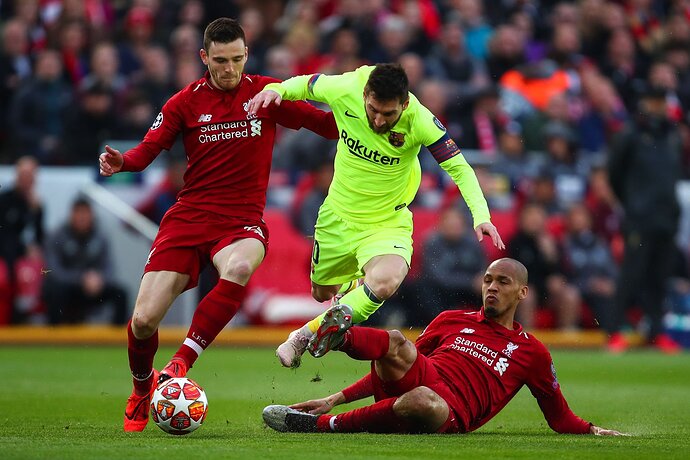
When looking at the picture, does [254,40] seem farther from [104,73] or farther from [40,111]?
[40,111]

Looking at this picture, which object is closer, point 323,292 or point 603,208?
point 323,292

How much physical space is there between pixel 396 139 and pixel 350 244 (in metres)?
0.89

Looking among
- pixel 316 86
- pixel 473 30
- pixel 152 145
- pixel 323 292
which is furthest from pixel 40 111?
pixel 316 86

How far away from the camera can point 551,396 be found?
834 cm

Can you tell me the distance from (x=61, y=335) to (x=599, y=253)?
7.02 m

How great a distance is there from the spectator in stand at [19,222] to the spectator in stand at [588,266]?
6.69 meters

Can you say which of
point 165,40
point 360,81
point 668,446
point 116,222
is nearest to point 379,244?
point 360,81

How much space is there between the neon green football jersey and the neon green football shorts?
0.24ft

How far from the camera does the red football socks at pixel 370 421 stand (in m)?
7.97

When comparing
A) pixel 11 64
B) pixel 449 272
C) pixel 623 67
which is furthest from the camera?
pixel 623 67

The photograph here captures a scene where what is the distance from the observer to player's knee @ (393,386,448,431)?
7.86m

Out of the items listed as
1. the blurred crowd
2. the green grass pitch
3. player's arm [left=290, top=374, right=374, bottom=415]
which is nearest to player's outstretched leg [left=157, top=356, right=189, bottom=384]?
the green grass pitch

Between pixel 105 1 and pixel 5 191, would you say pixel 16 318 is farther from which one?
pixel 105 1

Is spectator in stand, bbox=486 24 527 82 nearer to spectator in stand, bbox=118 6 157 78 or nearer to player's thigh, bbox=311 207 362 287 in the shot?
spectator in stand, bbox=118 6 157 78
